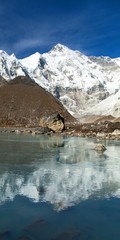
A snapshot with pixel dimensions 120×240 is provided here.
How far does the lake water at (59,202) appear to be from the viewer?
1497cm

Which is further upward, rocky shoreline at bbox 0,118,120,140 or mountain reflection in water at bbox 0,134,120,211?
rocky shoreline at bbox 0,118,120,140

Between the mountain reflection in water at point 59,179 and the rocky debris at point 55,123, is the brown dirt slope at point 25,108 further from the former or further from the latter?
the mountain reflection in water at point 59,179

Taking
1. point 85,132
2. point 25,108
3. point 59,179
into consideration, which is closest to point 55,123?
point 85,132

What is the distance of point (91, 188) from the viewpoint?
74.1 ft

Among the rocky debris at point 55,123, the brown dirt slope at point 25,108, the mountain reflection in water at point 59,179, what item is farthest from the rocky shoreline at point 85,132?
the brown dirt slope at point 25,108

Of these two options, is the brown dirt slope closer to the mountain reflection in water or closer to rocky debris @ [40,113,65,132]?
rocky debris @ [40,113,65,132]

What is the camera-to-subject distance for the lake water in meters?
15.0

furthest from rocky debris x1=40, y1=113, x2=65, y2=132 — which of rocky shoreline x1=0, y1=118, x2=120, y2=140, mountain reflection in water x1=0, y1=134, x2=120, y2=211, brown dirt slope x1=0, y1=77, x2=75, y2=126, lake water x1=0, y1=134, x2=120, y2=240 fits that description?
lake water x1=0, y1=134, x2=120, y2=240

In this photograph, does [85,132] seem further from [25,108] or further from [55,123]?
[25,108]

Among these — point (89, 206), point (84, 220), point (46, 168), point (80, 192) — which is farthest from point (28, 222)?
point (46, 168)

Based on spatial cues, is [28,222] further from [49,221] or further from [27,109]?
[27,109]

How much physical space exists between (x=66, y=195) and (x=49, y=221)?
14.5ft

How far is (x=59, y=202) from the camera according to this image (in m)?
19.0

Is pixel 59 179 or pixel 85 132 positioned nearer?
pixel 59 179
